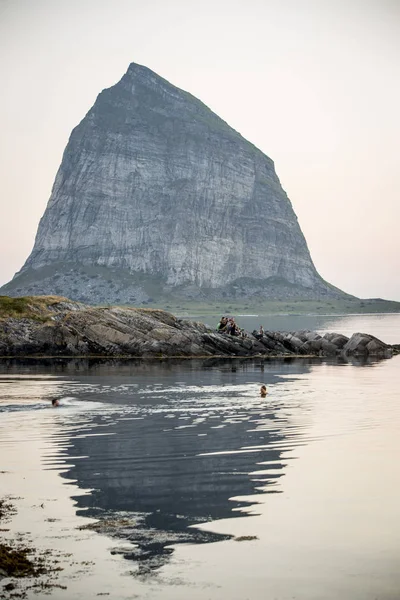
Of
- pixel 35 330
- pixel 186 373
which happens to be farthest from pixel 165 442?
pixel 35 330

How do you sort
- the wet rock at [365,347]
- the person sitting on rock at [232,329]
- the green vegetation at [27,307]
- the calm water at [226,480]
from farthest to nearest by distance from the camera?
1. the wet rock at [365,347]
2. the person sitting on rock at [232,329]
3. the green vegetation at [27,307]
4. the calm water at [226,480]

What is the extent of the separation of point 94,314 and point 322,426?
2119 inches

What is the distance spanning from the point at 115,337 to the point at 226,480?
6179cm

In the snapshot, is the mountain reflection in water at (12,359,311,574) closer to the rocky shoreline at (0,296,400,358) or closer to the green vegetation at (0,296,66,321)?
the rocky shoreline at (0,296,400,358)

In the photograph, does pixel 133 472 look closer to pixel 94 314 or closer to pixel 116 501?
pixel 116 501

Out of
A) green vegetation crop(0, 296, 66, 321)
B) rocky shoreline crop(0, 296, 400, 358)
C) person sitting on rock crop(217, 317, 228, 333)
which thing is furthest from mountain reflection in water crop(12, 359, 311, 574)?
person sitting on rock crop(217, 317, 228, 333)

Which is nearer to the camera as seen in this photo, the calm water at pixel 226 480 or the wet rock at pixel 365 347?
the calm water at pixel 226 480

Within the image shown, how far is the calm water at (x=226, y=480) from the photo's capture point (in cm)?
1575

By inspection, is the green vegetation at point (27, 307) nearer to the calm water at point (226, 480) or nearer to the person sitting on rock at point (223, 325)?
the person sitting on rock at point (223, 325)

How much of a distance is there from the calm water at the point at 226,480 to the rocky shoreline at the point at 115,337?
31.2m

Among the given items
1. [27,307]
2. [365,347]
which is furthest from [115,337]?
[365,347]

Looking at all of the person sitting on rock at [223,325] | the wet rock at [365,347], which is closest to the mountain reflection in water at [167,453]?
the person sitting on rock at [223,325]

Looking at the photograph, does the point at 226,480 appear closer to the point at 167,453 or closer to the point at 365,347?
the point at 167,453

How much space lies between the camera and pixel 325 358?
87.9m
